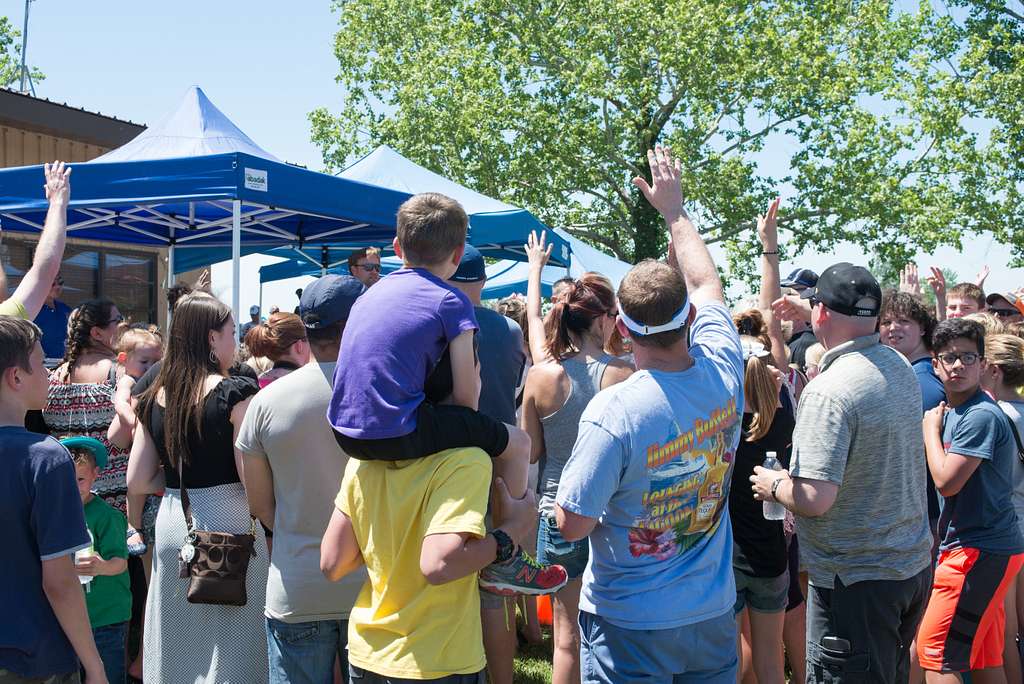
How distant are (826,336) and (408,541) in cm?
176

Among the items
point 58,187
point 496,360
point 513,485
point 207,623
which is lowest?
point 207,623

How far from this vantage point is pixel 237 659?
334 centimetres

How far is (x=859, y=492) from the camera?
314cm

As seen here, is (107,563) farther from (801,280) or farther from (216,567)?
(801,280)

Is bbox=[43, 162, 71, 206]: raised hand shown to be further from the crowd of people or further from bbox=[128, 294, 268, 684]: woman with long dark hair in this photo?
bbox=[128, 294, 268, 684]: woman with long dark hair

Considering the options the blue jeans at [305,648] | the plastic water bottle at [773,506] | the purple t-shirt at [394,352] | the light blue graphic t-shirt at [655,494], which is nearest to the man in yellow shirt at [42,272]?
the blue jeans at [305,648]

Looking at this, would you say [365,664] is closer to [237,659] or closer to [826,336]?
[237,659]

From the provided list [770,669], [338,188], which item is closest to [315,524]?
[770,669]

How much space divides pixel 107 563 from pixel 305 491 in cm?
103

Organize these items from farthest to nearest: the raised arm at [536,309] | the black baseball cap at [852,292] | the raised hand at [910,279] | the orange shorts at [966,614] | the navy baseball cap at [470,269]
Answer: the raised hand at [910,279] < the raised arm at [536,309] < the orange shorts at [966,614] < the navy baseball cap at [470,269] < the black baseball cap at [852,292]

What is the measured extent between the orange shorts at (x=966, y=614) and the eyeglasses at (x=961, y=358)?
2.75 feet

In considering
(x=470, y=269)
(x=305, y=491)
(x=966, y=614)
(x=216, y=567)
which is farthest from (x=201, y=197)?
(x=966, y=614)

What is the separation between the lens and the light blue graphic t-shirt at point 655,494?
8.51 feet

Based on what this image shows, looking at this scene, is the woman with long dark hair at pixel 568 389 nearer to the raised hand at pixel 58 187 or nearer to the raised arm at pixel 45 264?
the raised arm at pixel 45 264
